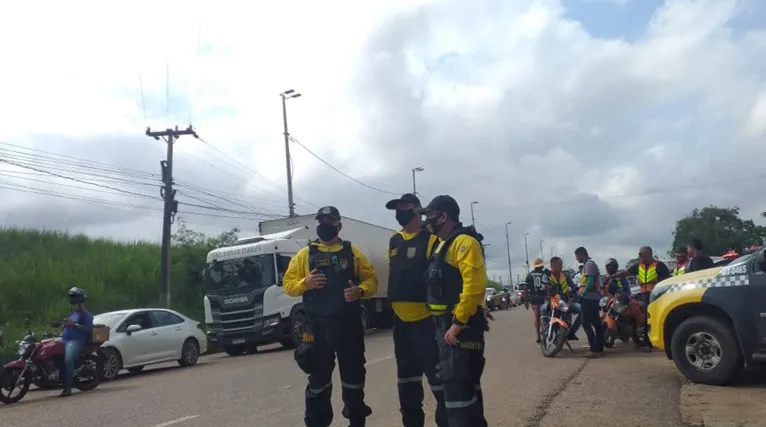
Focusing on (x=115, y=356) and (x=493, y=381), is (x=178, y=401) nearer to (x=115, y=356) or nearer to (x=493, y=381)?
(x=493, y=381)

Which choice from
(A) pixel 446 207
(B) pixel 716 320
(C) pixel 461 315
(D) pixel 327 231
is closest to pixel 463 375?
(C) pixel 461 315

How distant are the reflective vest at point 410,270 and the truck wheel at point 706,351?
4310 mm

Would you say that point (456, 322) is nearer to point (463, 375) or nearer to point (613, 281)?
point (463, 375)

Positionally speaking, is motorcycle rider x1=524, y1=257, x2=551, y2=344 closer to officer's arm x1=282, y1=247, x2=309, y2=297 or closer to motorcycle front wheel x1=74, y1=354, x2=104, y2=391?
officer's arm x1=282, y1=247, x2=309, y2=297

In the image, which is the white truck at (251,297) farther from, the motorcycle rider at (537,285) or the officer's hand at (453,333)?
the officer's hand at (453,333)

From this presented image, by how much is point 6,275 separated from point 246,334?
11766 mm

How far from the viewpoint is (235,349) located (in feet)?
62.8

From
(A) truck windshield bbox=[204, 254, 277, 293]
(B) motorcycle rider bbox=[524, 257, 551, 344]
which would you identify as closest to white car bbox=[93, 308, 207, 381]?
(A) truck windshield bbox=[204, 254, 277, 293]

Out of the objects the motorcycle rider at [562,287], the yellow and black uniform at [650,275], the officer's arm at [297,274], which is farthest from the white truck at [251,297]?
the officer's arm at [297,274]

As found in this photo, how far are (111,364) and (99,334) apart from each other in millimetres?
1868

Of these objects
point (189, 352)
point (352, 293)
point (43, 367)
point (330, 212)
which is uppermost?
point (330, 212)

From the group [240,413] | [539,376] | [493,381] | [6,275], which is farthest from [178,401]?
[6,275]

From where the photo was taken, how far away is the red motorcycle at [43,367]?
1088cm

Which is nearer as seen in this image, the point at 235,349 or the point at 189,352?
the point at 189,352
